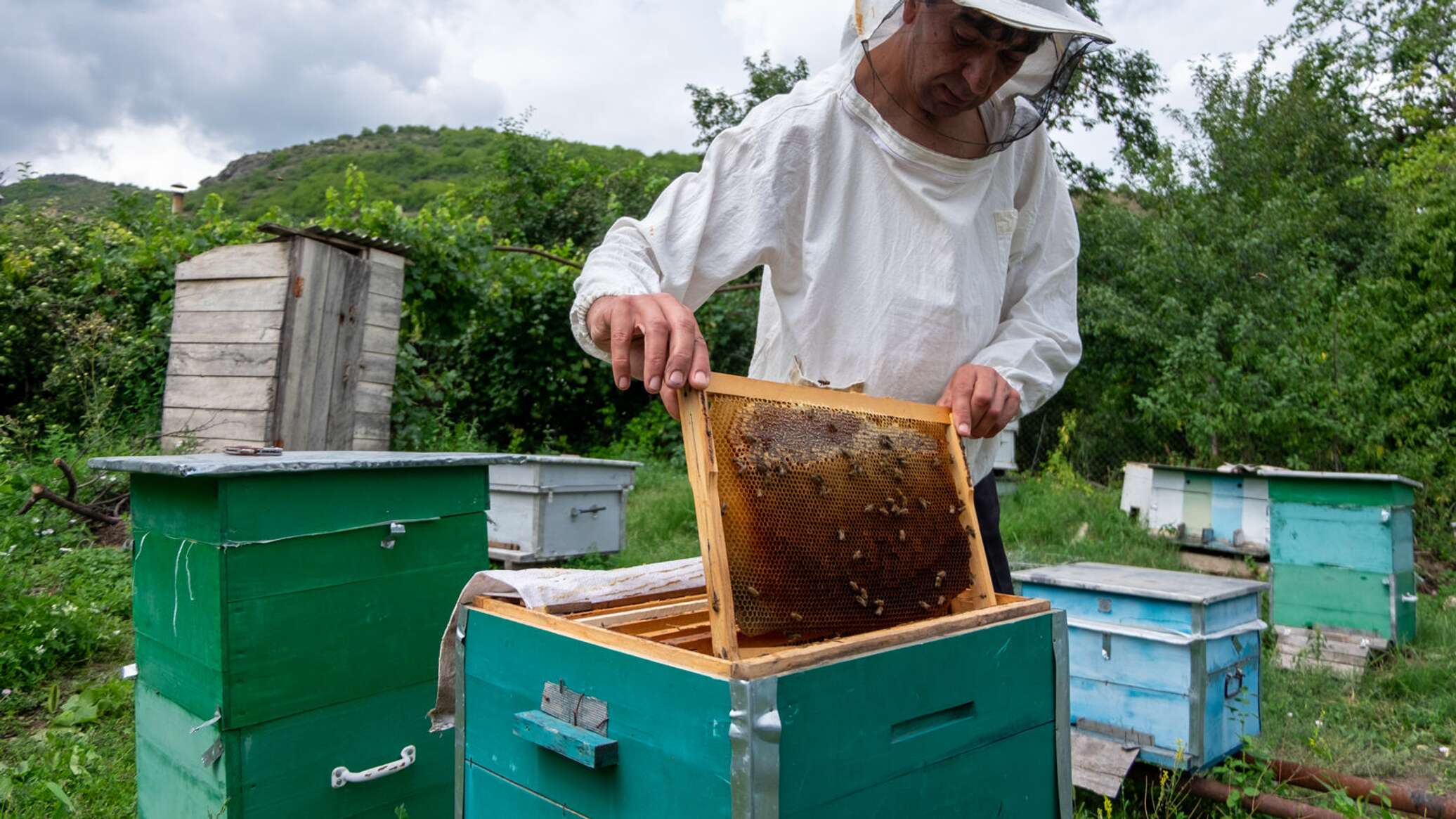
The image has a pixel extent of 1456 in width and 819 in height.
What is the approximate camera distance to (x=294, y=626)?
207 cm

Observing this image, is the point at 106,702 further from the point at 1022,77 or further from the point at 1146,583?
the point at 1146,583

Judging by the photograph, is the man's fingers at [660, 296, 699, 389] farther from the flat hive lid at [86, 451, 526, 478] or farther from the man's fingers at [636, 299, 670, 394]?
the flat hive lid at [86, 451, 526, 478]

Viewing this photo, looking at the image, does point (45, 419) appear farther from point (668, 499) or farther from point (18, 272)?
point (668, 499)

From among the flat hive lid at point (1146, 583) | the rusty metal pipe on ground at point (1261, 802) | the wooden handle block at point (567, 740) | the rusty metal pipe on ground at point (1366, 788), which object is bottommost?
the rusty metal pipe on ground at point (1261, 802)

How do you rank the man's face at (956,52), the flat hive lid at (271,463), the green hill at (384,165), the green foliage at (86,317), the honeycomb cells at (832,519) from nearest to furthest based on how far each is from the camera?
the honeycomb cells at (832,519), the man's face at (956,52), the flat hive lid at (271,463), the green foliage at (86,317), the green hill at (384,165)

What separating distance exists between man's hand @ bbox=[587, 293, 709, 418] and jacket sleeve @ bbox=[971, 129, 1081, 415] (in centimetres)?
67

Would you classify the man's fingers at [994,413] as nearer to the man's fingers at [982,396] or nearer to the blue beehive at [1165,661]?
the man's fingers at [982,396]

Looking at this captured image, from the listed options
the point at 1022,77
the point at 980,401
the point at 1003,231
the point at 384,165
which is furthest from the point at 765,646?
the point at 384,165

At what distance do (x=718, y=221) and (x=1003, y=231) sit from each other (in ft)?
1.80

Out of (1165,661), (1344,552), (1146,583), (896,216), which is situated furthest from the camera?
(1344,552)

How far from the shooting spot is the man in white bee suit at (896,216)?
1.50 metres

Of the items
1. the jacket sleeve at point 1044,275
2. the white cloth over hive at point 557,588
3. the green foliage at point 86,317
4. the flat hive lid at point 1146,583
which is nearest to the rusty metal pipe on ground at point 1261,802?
the flat hive lid at point 1146,583

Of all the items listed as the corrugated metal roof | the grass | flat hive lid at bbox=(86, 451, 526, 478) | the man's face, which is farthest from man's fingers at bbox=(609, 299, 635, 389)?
the corrugated metal roof

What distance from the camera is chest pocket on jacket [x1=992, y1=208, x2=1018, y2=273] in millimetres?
1710
